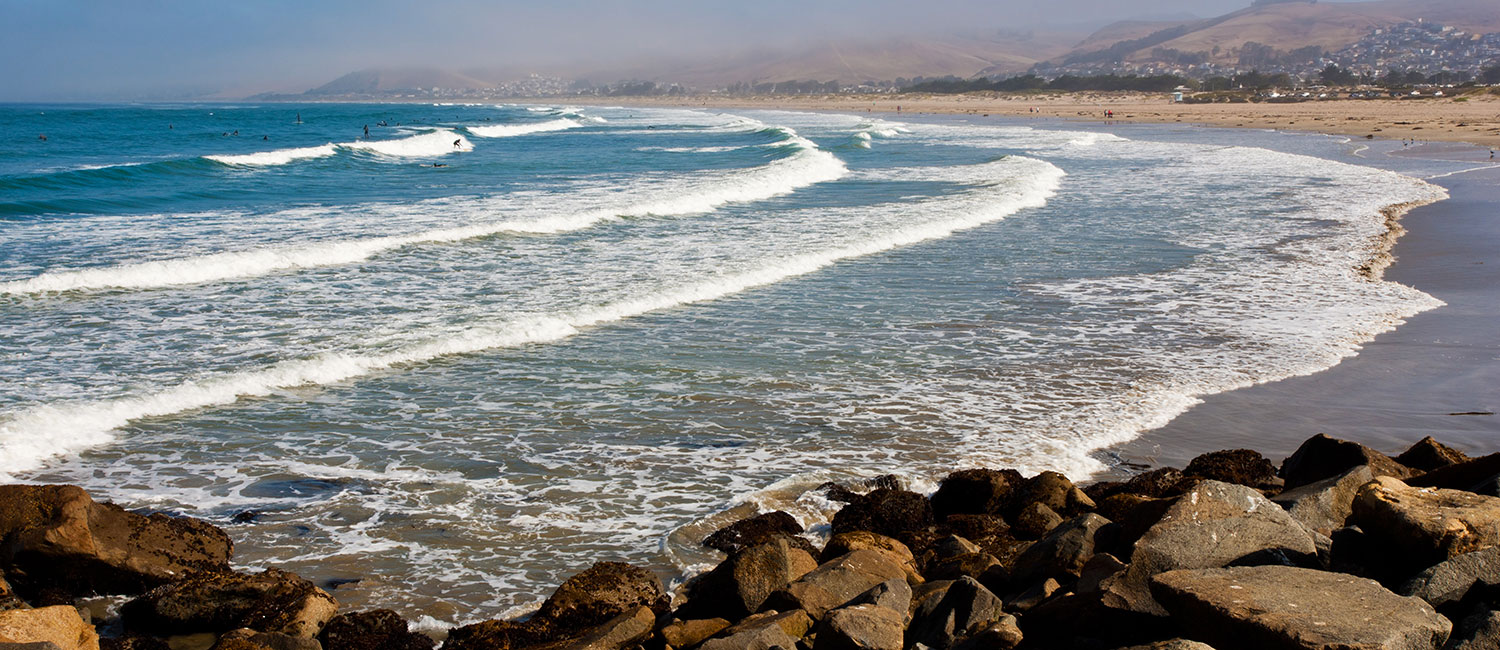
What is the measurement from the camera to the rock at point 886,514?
625cm

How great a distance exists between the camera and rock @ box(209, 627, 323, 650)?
4633 mm

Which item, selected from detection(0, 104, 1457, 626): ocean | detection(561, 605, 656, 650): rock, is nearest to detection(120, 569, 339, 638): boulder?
detection(0, 104, 1457, 626): ocean

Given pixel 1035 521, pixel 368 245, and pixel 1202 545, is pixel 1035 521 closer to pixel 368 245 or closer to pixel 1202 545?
pixel 1202 545

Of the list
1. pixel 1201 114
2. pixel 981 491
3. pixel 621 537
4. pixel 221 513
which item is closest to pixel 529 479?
pixel 621 537

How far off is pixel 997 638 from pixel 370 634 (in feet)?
9.58

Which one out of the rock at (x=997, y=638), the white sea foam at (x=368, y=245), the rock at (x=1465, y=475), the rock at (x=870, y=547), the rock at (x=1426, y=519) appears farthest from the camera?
the white sea foam at (x=368, y=245)

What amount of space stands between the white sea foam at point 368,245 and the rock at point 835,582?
41.7 ft

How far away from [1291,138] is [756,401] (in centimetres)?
4606

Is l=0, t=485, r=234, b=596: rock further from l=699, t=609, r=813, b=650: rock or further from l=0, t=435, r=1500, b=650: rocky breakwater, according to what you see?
l=699, t=609, r=813, b=650: rock

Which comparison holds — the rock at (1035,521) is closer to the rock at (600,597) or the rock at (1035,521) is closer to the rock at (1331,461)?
the rock at (1331,461)

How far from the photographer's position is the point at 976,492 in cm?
655

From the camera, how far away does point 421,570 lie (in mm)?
5836

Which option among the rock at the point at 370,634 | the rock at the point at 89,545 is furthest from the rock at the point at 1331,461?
the rock at the point at 89,545

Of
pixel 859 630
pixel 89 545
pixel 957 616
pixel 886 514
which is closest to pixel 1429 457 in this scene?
pixel 886 514
